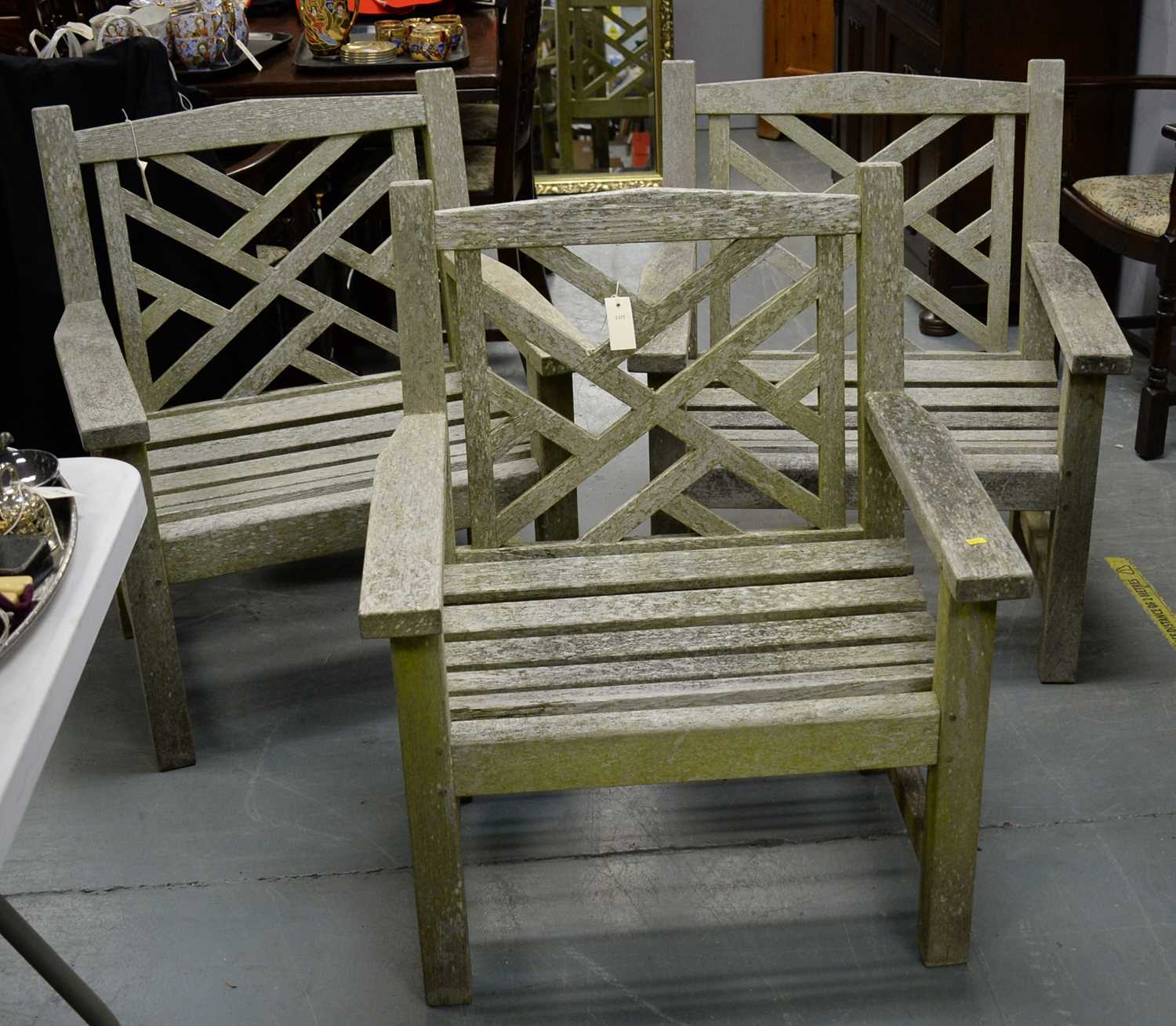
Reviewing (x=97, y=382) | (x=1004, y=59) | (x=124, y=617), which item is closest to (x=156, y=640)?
(x=97, y=382)

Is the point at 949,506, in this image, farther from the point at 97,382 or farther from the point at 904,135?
the point at 97,382

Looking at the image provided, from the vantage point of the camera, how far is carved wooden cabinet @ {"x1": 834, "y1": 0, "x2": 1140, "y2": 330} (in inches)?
156

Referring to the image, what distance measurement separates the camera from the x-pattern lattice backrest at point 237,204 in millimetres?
2506

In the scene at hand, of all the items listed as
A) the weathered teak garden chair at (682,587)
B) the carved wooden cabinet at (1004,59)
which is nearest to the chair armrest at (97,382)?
the weathered teak garden chair at (682,587)

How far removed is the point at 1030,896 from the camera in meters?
2.08

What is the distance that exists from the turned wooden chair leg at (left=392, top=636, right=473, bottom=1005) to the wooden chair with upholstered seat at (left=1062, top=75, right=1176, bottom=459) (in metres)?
2.29

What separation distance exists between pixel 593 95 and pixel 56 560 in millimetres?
5435

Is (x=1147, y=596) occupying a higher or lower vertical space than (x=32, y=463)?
lower

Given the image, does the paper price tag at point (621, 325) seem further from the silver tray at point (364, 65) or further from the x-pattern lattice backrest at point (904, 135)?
the silver tray at point (364, 65)

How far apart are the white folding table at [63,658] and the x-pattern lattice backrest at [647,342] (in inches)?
22.0

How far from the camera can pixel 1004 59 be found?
4.01 metres

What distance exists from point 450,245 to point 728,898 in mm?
1029

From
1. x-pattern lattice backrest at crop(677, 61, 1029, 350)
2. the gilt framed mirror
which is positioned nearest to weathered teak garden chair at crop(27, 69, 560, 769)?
x-pattern lattice backrest at crop(677, 61, 1029, 350)

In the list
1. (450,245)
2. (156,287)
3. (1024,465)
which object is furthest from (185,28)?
(1024,465)
